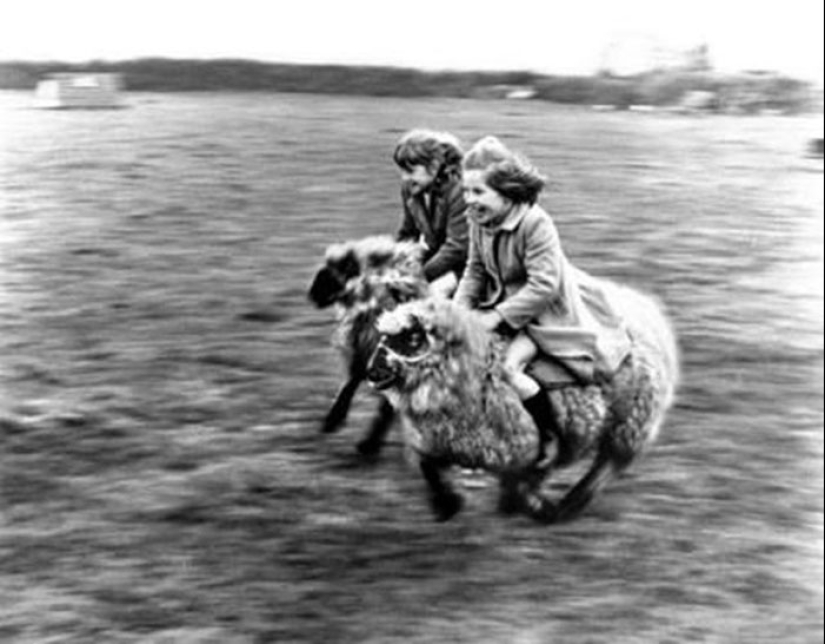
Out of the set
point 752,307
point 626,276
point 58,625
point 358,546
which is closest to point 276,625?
Result: point 358,546

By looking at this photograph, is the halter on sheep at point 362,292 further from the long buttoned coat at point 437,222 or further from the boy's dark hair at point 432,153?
the boy's dark hair at point 432,153

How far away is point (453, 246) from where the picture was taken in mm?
2109

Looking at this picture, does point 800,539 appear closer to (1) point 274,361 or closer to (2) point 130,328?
(1) point 274,361

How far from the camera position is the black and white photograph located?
1937 millimetres

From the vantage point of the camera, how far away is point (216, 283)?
2.05 meters

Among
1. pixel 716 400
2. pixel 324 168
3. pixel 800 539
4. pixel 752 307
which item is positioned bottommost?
pixel 800 539

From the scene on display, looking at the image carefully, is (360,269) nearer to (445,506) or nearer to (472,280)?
(472,280)

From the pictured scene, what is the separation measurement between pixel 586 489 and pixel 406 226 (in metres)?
0.53

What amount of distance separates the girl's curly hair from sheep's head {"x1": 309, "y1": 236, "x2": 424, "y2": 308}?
0.52 feet

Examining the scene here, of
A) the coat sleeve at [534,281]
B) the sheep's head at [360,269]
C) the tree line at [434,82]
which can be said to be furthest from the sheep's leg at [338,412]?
the tree line at [434,82]

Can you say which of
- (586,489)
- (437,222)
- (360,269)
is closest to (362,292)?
(360,269)

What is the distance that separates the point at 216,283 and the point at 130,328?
0.50 feet

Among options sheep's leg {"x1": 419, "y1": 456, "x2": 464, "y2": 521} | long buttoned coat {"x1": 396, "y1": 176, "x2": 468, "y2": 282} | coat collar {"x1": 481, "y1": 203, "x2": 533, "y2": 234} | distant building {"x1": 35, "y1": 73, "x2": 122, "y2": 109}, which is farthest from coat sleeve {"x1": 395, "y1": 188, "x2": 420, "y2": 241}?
distant building {"x1": 35, "y1": 73, "x2": 122, "y2": 109}

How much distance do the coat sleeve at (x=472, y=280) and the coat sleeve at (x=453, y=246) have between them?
1cm
